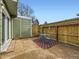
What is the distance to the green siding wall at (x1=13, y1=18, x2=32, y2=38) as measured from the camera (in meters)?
15.9

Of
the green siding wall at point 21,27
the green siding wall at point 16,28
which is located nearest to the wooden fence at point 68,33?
the green siding wall at point 21,27

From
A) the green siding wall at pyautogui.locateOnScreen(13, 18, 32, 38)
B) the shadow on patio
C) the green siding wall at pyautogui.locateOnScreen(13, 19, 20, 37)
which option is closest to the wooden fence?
the shadow on patio

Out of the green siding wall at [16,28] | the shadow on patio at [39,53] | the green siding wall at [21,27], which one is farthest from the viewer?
the green siding wall at [21,27]

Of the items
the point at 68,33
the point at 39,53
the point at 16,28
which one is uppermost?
the point at 16,28

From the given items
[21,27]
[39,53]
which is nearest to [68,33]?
[39,53]

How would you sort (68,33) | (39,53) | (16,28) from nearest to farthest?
(39,53), (68,33), (16,28)

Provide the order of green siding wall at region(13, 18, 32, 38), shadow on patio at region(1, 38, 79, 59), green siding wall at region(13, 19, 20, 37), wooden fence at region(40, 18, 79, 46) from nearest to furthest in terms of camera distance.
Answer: shadow on patio at region(1, 38, 79, 59) < wooden fence at region(40, 18, 79, 46) < green siding wall at region(13, 19, 20, 37) < green siding wall at region(13, 18, 32, 38)

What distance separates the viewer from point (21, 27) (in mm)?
16359

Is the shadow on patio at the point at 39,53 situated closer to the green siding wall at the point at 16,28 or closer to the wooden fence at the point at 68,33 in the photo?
the wooden fence at the point at 68,33

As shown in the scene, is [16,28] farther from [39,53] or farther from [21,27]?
[39,53]

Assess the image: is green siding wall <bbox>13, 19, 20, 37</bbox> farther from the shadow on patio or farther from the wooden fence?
the shadow on patio

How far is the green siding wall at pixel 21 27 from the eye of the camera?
1587cm

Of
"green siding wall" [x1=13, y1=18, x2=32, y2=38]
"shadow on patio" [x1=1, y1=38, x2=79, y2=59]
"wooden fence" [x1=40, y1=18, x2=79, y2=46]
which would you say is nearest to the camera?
"shadow on patio" [x1=1, y1=38, x2=79, y2=59]

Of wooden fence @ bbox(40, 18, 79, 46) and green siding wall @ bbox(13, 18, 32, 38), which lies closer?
wooden fence @ bbox(40, 18, 79, 46)
